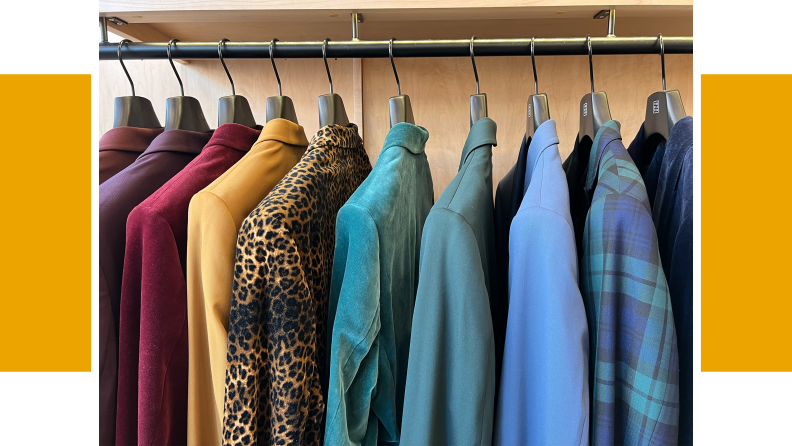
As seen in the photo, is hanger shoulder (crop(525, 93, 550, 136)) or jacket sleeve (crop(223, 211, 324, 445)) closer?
jacket sleeve (crop(223, 211, 324, 445))

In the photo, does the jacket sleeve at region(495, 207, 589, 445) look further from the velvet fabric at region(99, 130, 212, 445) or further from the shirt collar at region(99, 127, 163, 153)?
the shirt collar at region(99, 127, 163, 153)

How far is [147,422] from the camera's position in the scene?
0.61 m

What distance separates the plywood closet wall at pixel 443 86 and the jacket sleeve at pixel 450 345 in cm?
66

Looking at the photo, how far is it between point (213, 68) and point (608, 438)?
1.15 meters

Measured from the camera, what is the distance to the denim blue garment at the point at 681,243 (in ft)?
2.02

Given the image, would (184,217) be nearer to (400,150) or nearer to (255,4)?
(400,150)

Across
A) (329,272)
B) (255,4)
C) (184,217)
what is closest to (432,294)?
(329,272)

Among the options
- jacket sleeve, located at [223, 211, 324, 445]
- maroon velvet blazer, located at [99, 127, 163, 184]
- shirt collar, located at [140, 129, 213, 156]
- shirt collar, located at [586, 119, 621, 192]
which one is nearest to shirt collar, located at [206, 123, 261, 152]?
shirt collar, located at [140, 129, 213, 156]

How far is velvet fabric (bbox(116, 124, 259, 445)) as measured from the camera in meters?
0.62

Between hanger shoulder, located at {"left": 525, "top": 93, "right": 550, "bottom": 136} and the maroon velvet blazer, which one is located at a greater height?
hanger shoulder, located at {"left": 525, "top": 93, "right": 550, "bottom": 136}

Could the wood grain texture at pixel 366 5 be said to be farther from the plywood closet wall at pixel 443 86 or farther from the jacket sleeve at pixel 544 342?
the jacket sleeve at pixel 544 342

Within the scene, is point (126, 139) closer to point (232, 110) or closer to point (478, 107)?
point (232, 110)

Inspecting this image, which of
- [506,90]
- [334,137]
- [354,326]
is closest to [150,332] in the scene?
[354,326]

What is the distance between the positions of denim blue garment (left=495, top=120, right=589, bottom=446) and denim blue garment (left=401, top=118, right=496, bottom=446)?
Answer: 31 millimetres
